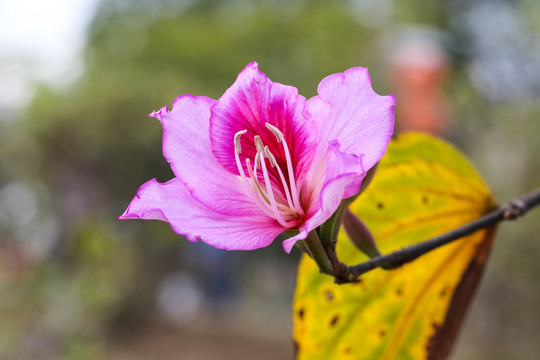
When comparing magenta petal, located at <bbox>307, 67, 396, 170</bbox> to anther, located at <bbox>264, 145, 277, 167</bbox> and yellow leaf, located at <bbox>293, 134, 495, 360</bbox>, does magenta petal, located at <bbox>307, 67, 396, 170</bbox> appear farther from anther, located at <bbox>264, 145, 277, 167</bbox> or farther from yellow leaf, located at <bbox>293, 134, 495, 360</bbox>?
yellow leaf, located at <bbox>293, 134, 495, 360</bbox>

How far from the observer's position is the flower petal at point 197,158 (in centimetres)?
47

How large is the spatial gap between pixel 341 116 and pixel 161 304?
603cm

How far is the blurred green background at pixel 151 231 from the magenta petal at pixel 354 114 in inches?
85.4

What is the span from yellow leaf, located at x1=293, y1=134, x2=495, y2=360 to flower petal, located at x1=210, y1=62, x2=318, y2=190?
6.9 inches

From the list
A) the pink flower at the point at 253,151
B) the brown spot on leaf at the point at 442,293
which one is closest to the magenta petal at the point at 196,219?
the pink flower at the point at 253,151

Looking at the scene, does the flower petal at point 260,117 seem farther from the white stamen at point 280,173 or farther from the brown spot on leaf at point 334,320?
the brown spot on leaf at point 334,320

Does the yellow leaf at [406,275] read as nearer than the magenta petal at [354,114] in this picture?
No

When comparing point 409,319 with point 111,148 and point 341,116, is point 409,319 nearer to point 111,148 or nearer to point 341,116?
point 341,116

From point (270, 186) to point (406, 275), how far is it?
29 centimetres

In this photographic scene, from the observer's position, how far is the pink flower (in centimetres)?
44

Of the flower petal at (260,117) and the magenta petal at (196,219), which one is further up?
the flower petal at (260,117)

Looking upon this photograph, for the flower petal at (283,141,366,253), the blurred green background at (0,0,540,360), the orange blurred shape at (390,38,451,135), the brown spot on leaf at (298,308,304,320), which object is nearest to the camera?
the flower petal at (283,141,366,253)

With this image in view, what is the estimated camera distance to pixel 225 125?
48 cm

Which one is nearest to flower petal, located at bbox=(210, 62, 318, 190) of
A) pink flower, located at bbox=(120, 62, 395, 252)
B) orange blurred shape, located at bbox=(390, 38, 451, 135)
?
pink flower, located at bbox=(120, 62, 395, 252)
